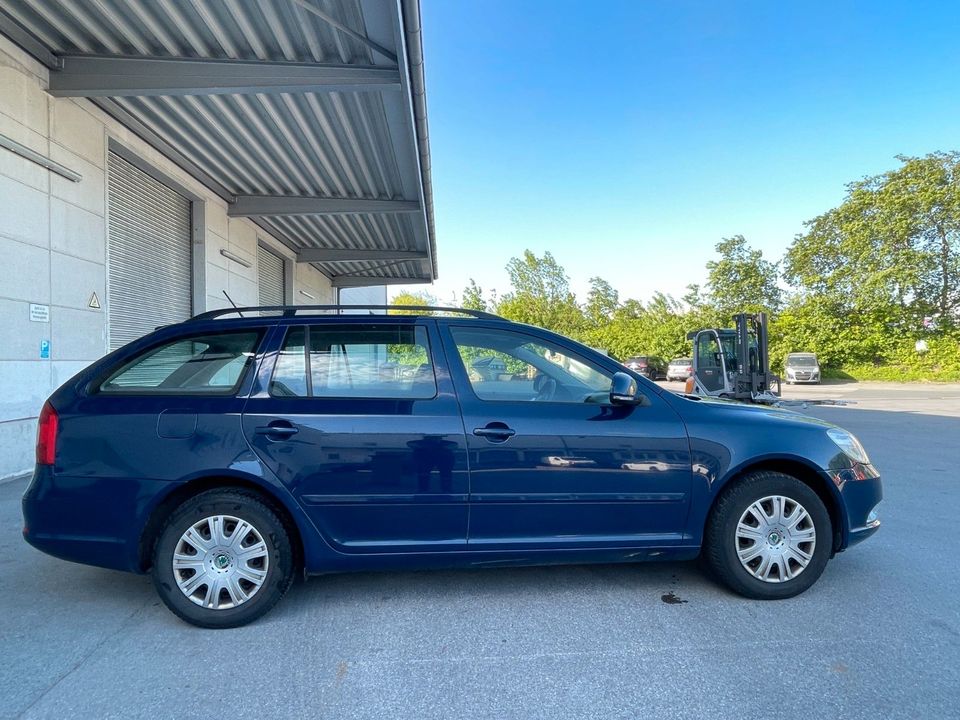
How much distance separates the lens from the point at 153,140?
28.7ft

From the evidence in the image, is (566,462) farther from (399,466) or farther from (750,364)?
(750,364)

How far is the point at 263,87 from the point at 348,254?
10.4 metres

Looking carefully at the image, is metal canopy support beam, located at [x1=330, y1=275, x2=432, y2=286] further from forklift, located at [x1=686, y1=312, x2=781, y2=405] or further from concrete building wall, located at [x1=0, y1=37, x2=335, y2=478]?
concrete building wall, located at [x1=0, y1=37, x2=335, y2=478]

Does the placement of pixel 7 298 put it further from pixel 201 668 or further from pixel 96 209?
pixel 201 668

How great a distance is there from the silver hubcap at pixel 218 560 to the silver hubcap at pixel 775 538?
2.73 m

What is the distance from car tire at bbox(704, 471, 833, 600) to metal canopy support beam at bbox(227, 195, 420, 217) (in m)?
9.79

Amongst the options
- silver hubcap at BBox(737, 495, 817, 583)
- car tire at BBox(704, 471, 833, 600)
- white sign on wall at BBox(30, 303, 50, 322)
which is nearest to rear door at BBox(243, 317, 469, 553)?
car tire at BBox(704, 471, 833, 600)

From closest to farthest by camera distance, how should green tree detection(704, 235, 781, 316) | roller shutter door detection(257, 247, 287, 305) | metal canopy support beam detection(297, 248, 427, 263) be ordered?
roller shutter door detection(257, 247, 287, 305) → metal canopy support beam detection(297, 248, 427, 263) → green tree detection(704, 235, 781, 316)

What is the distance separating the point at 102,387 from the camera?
10.5 feet

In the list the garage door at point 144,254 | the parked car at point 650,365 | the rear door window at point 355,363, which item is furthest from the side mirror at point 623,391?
the parked car at point 650,365

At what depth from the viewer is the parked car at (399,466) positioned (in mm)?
3041

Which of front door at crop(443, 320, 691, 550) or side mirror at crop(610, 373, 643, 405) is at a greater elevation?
side mirror at crop(610, 373, 643, 405)

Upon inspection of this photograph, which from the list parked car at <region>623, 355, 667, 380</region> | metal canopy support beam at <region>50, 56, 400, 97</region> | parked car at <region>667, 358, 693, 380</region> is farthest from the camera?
parked car at <region>623, 355, 667, 380</region>

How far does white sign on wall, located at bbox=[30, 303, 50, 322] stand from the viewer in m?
6.27
